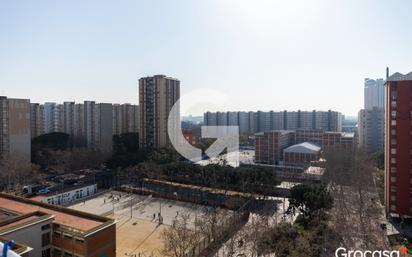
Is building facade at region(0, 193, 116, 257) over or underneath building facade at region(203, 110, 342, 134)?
underneath

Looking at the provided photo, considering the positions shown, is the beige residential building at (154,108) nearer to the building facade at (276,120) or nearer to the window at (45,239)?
the window at (45,239)

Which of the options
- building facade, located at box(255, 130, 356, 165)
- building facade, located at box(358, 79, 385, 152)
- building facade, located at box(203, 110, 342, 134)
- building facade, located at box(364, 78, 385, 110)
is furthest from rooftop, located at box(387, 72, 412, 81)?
building facade, located at box(364, 78, 385, 110)

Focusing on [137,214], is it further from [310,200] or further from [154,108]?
[154,108]

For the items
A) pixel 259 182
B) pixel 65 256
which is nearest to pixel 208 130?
pixel 259 182

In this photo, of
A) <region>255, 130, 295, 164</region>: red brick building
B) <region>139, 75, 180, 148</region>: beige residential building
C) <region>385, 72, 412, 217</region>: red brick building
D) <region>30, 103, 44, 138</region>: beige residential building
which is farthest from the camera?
<region>30, 103, 44, 138</region>: beige residential building

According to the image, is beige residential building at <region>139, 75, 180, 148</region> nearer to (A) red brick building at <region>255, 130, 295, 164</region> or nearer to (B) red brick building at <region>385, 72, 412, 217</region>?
(A) red brick building at <region>255, 130, 295, 164</region>

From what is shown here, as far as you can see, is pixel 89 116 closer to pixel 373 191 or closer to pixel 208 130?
pixel 208 130

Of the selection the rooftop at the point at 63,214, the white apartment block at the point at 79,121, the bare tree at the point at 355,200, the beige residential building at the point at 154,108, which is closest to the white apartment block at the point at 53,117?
the white apartment block at the point at 79,121
